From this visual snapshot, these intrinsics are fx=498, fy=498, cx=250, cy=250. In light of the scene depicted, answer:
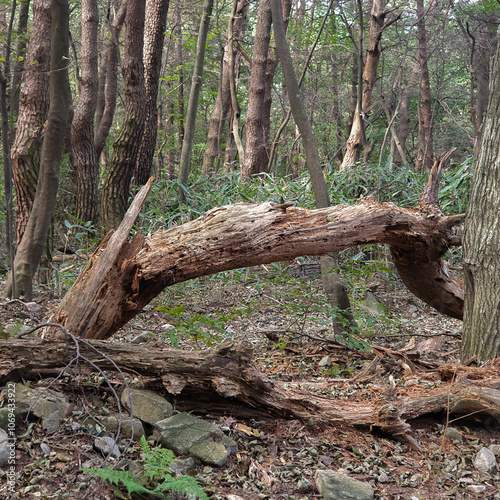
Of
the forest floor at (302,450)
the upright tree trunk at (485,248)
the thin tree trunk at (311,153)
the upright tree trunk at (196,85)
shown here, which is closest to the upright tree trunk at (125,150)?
the upright tree trunk at (196,85)

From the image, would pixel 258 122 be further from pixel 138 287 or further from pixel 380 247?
pixel 138 287

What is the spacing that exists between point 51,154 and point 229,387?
9.13 ft

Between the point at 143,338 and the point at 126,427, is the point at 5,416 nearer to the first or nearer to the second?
the point at 126,427

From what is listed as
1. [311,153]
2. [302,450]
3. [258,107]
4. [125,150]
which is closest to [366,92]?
[258,107]

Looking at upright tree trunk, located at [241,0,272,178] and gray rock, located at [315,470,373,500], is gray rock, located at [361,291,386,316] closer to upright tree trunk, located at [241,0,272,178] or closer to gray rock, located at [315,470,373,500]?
gray rock, located at [315,470,373,500]

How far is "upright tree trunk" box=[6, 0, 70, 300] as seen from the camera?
409cm

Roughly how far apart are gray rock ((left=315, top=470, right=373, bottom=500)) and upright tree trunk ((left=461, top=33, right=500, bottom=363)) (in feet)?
5.28

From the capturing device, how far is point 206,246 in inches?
125

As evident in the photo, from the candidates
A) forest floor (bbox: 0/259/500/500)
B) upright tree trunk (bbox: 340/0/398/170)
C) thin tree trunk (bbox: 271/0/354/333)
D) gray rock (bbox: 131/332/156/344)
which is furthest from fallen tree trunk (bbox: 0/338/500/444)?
upright tree trunk (bbox: 340/0/398/170)

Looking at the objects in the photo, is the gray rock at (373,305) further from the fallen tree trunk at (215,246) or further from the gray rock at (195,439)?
the gray rock at (195,439)

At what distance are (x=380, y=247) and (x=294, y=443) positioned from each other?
443cm

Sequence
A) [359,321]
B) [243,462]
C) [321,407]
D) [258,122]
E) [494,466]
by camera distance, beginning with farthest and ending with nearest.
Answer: [258,122] → [359,321] → [321,407] → [494,466] → [243,462]

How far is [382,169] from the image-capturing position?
717cm

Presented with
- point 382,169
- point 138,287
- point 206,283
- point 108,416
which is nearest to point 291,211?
point 138,287
